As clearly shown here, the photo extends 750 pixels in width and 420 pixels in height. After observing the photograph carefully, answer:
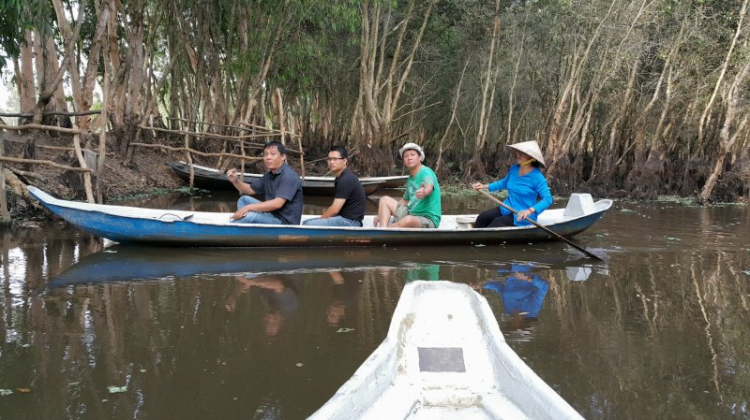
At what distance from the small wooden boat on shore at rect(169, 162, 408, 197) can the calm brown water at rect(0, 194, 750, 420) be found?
570cm

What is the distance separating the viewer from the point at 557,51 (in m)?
18.5

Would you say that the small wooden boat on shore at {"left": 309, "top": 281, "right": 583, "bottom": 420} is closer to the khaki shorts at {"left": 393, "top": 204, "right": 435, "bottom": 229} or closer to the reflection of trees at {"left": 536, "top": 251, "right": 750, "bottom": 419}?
the reflection of trees at {"left": 536, "top": 251, "right": 750, "bottom": 419}

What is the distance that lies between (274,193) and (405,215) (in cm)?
151

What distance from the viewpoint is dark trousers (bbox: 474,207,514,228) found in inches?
288

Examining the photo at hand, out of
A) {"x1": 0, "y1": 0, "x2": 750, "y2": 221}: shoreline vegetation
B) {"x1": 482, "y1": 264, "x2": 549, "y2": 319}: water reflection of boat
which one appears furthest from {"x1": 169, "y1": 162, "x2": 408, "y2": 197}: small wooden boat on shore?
{"x1": 482, "y1": 264, "x2": 549, "y2": 319}: water reflection of boat

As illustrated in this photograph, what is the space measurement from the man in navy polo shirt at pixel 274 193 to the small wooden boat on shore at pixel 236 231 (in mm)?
192

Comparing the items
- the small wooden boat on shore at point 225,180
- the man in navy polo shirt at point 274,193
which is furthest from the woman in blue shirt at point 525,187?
the small wooden boat on shore at point 225,180

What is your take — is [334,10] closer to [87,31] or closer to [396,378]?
[87,31]

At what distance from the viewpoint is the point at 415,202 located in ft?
23.0

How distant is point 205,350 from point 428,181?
135 inches

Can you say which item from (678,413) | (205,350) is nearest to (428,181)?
(205,350)

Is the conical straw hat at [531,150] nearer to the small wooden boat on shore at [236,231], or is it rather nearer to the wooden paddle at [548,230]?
the wooden paddle at [548,230]

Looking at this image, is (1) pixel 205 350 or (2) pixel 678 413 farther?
(1) pixel 205 350

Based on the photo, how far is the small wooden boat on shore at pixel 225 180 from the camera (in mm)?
13156
